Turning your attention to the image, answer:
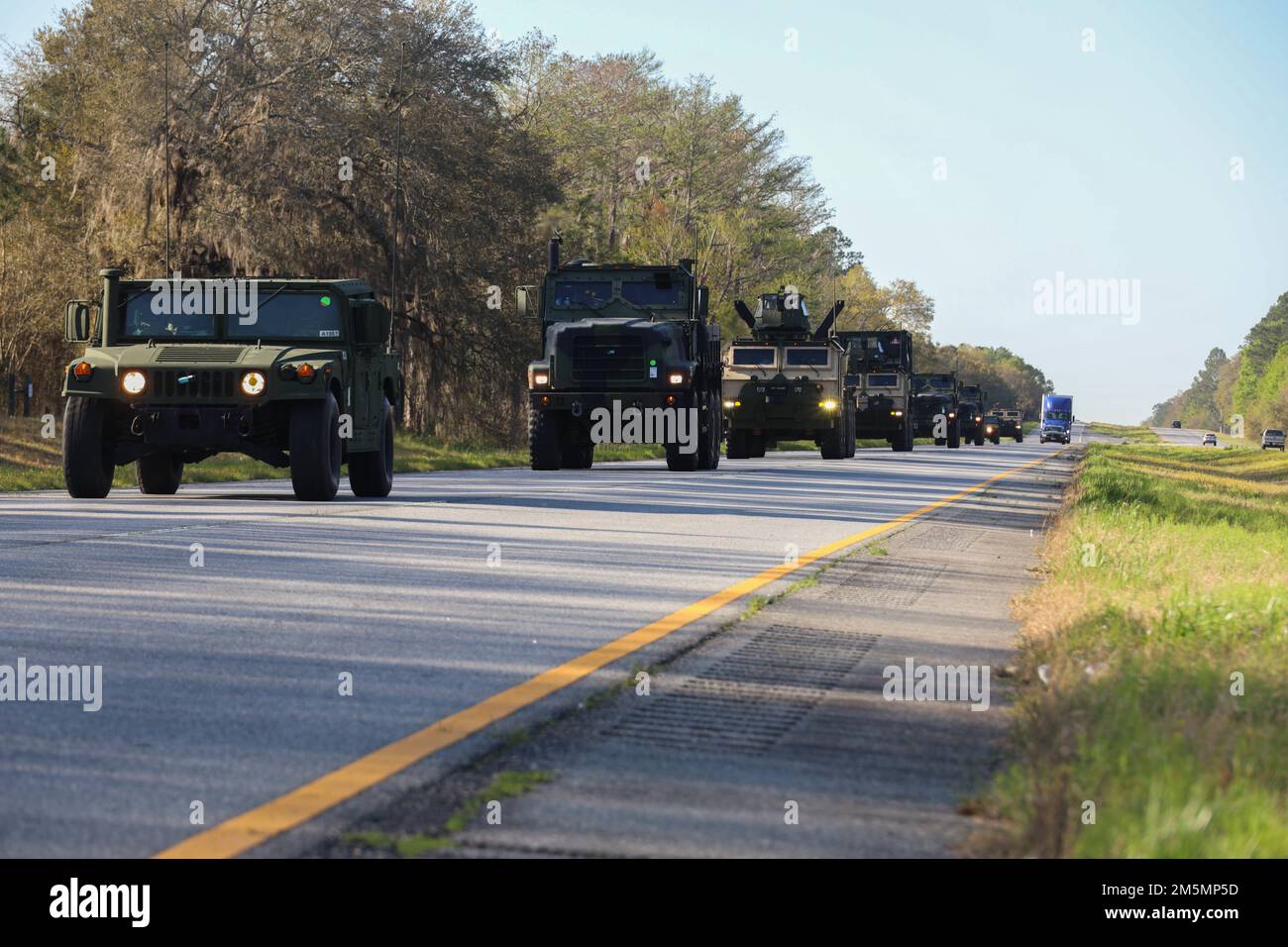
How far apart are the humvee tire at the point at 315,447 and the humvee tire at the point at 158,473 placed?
108 inches

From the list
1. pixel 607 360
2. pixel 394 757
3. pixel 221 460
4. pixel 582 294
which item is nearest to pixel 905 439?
pixel 582 294

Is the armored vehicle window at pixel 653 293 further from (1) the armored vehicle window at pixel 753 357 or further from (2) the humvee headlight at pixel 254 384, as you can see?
(2) the humvee headlight at pixel 254 384

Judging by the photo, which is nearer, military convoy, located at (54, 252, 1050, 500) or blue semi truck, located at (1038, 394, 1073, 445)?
military convoy, located at (54, 252, 1050, 500)

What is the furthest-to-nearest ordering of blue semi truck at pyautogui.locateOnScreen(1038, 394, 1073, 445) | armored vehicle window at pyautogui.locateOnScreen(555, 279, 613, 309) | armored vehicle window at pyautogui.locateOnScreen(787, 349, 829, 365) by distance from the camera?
1. blue semi truck at pyautogui.locateOnScreen(1038, 394, 1073, 445)
2. armored vehicle window at pyautogui.locateOnScreen(787, 349, 829, 365)
3. armored vehicle window at pyautogui.locateOnScreen(555, 279, 613, 309)

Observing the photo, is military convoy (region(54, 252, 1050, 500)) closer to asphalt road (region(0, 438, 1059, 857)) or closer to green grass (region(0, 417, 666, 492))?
asphalt road (region(0, 438, 1059, 857))

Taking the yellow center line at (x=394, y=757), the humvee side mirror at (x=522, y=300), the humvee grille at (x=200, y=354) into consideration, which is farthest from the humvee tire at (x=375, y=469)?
the yellow center line at (x=394, y=757)

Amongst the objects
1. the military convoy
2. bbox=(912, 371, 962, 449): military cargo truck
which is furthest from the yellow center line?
bbox=(912, 371, 962, 449): military cargo truck

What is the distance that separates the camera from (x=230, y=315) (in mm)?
17609

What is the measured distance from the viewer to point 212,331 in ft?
57.4

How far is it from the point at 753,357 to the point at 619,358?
40.5 ft

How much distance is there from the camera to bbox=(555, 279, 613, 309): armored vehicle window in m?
27.8

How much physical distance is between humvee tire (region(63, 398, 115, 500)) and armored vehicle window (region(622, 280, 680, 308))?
11923 millimetres

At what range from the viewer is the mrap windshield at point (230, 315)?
17.5 metres
